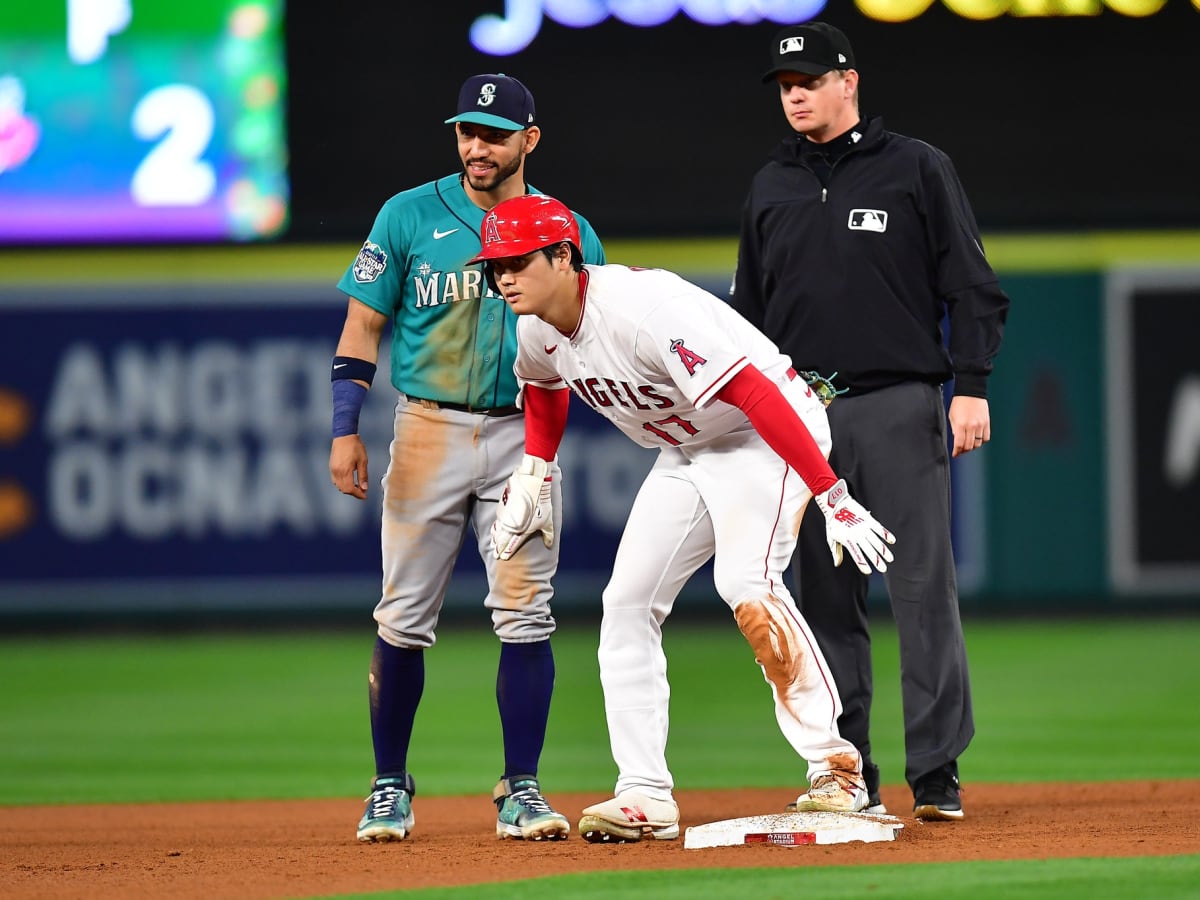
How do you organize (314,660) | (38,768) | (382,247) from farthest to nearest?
(314,660) → (38,768) → (382,247)

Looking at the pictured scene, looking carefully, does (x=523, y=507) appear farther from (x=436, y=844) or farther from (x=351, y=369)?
(x=436, y=844)

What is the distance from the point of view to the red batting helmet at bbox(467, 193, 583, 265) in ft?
14.3

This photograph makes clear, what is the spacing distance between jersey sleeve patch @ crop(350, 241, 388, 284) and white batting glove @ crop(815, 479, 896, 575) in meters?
1.37

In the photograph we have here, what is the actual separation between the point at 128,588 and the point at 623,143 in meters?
3.98

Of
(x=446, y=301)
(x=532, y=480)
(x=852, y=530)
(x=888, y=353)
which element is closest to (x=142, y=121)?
(x=446, y=301)

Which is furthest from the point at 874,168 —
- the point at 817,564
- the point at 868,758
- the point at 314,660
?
the point at 314,660

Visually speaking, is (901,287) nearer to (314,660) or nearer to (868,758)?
(868,758)

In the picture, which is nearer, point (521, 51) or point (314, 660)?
point (314, 660)

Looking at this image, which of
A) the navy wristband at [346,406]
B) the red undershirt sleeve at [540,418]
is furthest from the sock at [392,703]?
the red undershirt sleeve at [540,418]

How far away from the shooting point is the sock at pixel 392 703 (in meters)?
4.92

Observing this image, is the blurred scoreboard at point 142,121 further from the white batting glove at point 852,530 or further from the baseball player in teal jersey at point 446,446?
the white batting glove at point 852,530

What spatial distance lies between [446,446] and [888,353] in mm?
1181

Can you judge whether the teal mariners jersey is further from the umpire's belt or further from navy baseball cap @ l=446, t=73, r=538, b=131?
navy baseball cap @ l=446, t=73, r=538, b=131

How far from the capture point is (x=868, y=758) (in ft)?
16.2
